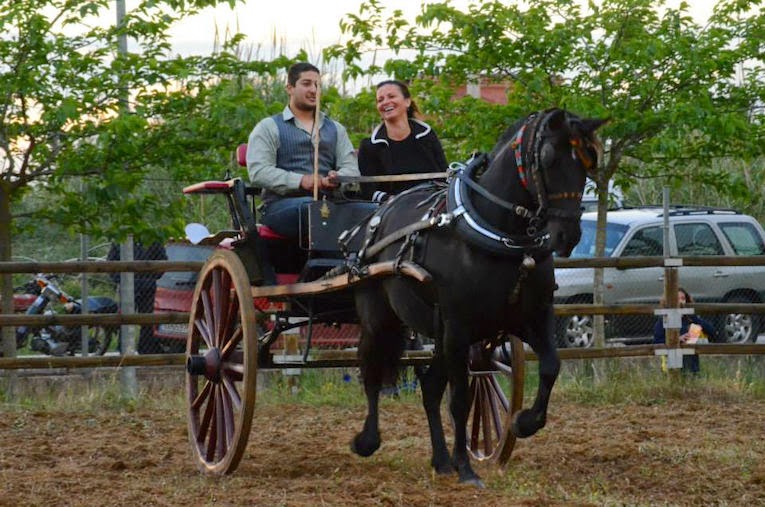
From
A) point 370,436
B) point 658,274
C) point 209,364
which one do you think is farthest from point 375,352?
point 658,274

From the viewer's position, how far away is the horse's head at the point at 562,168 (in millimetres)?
6168

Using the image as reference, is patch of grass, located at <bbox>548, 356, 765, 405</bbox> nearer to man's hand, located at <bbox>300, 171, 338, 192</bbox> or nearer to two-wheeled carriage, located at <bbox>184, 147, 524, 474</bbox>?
two-wheeled carriage, located at <bbox>184, 147, 524, 474</bbox>

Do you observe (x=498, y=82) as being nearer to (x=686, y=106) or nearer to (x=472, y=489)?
(x=686, y=106)

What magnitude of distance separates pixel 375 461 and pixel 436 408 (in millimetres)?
697

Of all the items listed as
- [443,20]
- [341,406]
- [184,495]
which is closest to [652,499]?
[184,495]

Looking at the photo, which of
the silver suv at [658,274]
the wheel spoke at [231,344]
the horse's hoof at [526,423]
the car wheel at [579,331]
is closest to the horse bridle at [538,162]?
the horse's hoof at [526,423]

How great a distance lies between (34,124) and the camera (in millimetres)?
12336

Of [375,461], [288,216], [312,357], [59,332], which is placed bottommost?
[375,461]

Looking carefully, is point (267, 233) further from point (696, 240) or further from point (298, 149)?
point (696, 240)

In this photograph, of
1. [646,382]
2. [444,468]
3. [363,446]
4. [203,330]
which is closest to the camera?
[444,468]

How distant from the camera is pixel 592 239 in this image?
51.7 feet

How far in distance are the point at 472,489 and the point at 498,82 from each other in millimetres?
7396

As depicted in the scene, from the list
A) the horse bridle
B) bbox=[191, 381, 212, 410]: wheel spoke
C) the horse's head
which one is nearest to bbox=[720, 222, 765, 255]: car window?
bbox=[191, 381, 212, 410]: wheel spoke

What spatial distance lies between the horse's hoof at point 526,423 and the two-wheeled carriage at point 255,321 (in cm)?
65
